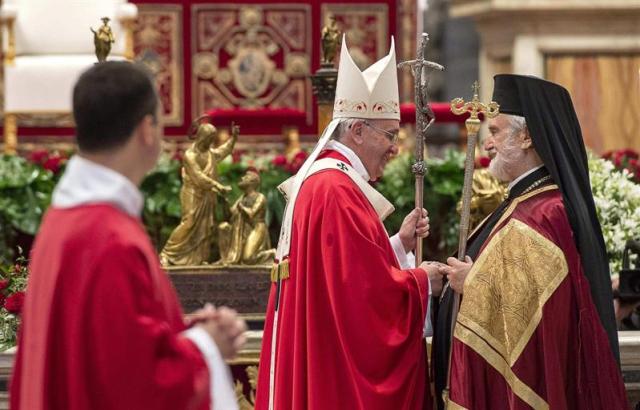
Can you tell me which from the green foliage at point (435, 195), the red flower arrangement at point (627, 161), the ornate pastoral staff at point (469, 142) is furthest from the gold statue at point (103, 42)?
the red flower arrangement at point (627, 161)

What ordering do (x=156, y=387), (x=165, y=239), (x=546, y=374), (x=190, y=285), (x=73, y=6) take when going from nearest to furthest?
(x=156, y=387) < (x=546, y=374) < (x=190, y=285) < (x=165, y=239) < (x=73, y=6)

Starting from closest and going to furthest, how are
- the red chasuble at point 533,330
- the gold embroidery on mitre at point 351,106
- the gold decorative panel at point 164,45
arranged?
the red chasuble at point 533,330 → the gold embroidery on mitre at point 351,106 → the gold decorative panel at point 164,45

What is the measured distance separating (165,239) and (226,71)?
531cm

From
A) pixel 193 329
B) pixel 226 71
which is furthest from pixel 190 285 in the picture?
pixel 226 71

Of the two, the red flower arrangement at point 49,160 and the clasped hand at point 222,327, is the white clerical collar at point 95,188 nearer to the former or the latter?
the clasped hand at point 222,327

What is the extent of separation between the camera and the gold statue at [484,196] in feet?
20.7

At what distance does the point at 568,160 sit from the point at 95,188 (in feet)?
7.12

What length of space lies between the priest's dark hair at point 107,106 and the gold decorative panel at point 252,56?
9.25 metres

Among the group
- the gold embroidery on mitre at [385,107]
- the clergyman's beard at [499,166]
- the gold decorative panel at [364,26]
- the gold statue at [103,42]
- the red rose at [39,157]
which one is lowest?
the red rose at [39,157]

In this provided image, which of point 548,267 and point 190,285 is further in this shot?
point 190,285

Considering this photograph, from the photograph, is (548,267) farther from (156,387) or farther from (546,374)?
(156,387)

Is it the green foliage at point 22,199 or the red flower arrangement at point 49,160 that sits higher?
the red flower arrangement at point 49,160

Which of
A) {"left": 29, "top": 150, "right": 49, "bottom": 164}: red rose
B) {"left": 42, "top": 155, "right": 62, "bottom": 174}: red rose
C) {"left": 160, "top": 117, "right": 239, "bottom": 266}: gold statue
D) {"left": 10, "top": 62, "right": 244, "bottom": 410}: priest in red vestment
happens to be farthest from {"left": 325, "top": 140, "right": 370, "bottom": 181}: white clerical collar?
{"left": 29, "top": 150, "right": 49, "bottom": 164}: red rose

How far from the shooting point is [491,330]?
4.66 m
